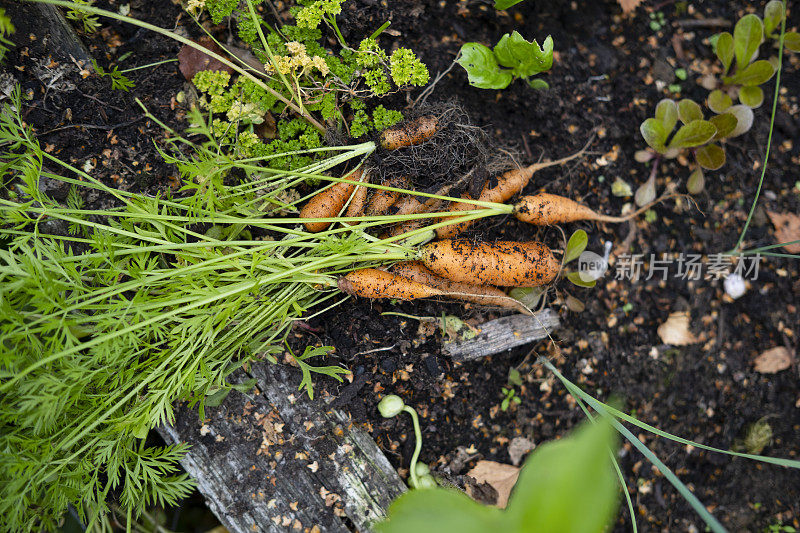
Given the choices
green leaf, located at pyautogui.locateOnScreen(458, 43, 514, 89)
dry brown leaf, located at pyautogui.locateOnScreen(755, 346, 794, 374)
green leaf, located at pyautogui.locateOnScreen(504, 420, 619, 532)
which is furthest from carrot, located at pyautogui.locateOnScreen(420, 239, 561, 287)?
dry brown leaf, located at pyautogui.locateOnScreen(755, 346, 794, 374)

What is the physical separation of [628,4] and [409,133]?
1.02m

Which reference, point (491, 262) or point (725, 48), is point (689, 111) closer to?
point (725, 48)

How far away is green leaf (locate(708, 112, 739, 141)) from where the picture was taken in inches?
66.7

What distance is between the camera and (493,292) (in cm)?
158

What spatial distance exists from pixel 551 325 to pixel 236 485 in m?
1.08

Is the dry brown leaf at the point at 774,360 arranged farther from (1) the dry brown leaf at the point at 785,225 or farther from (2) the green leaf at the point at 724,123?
(2) the green leaf at the point at 724,123

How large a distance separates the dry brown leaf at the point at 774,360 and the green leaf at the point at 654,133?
868mm

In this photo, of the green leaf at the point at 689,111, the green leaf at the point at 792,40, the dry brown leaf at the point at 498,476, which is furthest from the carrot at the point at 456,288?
the green leaf at the point at 792,40

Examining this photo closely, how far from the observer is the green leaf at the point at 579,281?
160cm

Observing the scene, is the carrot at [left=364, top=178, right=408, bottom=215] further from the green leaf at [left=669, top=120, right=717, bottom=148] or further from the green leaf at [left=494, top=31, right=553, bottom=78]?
the green leaf at [left=669, top=120, right=717, bottom=148]

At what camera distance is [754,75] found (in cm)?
175

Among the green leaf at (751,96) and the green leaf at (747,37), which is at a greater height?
the green leaf at (747,37)

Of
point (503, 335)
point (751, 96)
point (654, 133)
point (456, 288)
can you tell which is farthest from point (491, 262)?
point (751, 96)

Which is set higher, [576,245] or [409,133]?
[409,133]
